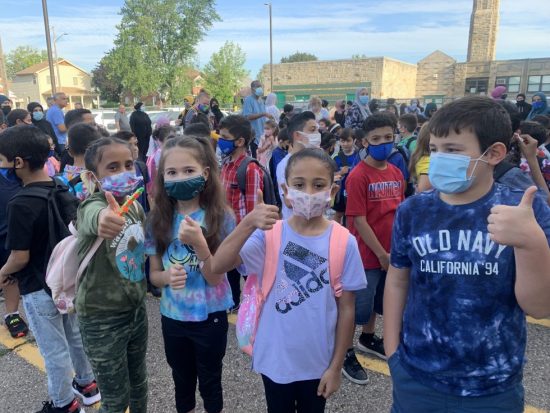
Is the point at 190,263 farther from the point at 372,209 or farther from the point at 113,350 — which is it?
the point at 372,209

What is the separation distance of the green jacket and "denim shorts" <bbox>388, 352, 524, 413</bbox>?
4.77ft

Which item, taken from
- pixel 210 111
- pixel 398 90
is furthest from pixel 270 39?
pixel 398 90

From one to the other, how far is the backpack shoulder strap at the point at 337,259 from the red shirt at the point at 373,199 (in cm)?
114

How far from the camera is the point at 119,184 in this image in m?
2.21

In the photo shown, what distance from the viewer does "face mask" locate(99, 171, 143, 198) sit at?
7.19ft

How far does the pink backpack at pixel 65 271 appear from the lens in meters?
2.26

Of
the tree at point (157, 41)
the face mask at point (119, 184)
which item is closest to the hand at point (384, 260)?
the face mask at point (119, 184)

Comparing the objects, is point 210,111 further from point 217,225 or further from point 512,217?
point 512,217

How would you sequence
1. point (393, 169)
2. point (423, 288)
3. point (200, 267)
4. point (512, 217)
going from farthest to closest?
point (393, 169), point (200, 267), point (423, 288), point (512, 217)

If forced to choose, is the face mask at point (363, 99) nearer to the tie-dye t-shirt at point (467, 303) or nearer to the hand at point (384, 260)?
the hand at point (384, 260)

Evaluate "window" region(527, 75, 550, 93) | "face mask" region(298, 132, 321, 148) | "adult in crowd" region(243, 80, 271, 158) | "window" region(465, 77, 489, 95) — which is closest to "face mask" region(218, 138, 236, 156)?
"face mask" region(298, 132, 321, 148)

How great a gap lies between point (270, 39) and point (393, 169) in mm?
30294

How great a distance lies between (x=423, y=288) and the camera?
1625 millimetres

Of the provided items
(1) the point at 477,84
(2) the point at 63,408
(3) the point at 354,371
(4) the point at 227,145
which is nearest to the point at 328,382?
(3) the point at 354,371
